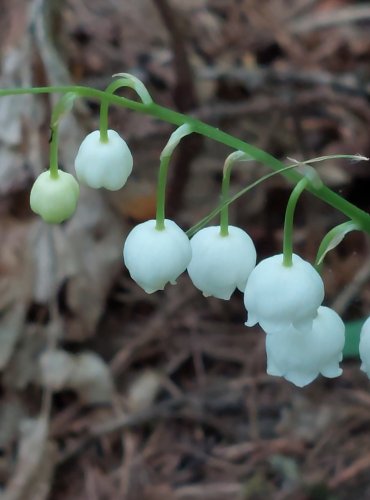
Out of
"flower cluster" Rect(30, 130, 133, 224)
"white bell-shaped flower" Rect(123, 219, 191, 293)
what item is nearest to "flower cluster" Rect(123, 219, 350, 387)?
"white bell-shaped flower" Rect(123, 219, 191, 293)

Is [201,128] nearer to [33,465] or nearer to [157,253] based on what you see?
[157,253]

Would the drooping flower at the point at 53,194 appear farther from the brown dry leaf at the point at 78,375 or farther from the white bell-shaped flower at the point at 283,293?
the brown dry leaf at the point at 78,375

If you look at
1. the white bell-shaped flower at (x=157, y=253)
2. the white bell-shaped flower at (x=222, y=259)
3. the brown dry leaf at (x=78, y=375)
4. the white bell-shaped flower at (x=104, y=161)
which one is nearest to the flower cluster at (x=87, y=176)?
the white bell-shaped flower at (x=104, y=161)

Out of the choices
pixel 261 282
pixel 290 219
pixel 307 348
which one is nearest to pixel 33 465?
pixel 307 348

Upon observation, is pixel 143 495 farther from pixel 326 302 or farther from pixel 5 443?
pixel 326 302

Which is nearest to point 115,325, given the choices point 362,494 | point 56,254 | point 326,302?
point 56,254

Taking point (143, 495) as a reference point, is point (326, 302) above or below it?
above

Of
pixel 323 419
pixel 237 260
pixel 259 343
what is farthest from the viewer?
pixel 259 343
